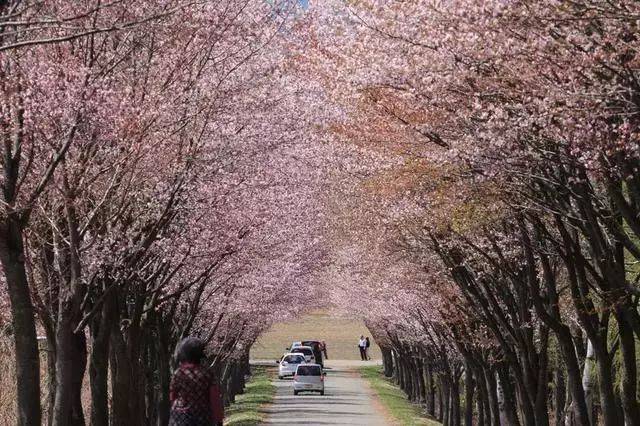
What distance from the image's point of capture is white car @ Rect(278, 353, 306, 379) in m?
74.8

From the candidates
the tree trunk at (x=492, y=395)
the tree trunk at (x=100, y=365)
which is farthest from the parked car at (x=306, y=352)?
the tree trunk at (x=100, y=365)

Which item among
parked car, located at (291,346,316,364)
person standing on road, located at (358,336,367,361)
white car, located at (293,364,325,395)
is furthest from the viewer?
person standing on road, located at (358,336,367,361)

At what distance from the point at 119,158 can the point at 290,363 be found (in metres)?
60.2

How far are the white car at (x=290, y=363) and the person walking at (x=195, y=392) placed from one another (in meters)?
61.2

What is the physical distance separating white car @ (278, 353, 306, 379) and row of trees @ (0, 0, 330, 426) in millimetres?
47292

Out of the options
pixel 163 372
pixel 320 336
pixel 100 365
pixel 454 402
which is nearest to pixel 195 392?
pixel 100 365

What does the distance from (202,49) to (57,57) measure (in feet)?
8.46

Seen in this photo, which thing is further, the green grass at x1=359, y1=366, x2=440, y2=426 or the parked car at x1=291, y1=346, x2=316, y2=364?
the parked car at x1=291, y1=346, x2=316, y2=364

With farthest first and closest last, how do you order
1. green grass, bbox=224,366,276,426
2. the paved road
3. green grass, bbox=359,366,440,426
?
green grass, bbox=359,366,440,426, the paved road, green grass, bbox=224,366,276,426

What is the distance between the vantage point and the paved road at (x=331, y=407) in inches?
1593

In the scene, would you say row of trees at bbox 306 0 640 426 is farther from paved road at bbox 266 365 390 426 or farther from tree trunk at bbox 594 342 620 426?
paved road at bbox 266 365 390 426

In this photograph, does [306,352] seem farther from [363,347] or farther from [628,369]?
[628,369]

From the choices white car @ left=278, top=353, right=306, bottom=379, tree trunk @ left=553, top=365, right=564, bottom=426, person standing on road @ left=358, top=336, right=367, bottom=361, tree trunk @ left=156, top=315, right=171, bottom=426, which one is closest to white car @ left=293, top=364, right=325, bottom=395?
white car @ left=278, top=353, right=306, bottom=379

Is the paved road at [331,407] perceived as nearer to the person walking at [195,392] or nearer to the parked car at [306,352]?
the parked car at [306,352]
